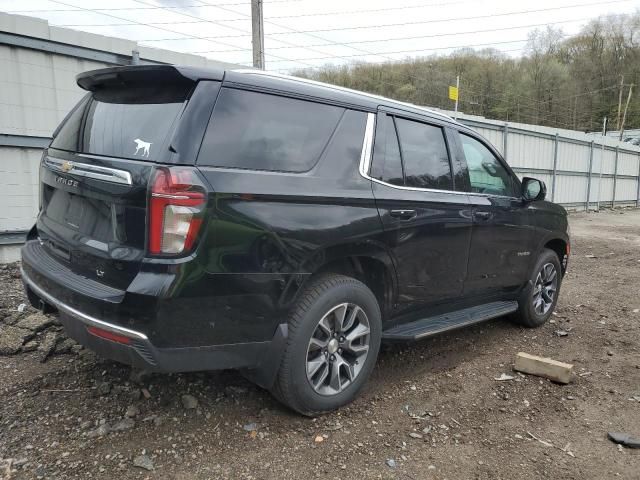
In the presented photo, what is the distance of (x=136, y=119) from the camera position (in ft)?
8.19

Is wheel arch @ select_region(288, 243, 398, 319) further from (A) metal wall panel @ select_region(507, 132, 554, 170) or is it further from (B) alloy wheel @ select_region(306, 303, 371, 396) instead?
(A) metal wall panel @ select_region(507, 132, 554, 170)

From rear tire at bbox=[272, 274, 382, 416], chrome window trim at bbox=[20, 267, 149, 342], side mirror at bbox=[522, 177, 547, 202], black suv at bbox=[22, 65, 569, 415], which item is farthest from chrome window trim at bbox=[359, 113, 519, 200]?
side mirror at bbox=[522, 177, 547, 202]

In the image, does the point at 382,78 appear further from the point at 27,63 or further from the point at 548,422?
the point at 548,422

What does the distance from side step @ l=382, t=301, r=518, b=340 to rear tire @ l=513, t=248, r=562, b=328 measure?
0.29m

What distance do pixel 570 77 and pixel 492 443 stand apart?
5784 cm

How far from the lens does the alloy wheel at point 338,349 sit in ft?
9.07

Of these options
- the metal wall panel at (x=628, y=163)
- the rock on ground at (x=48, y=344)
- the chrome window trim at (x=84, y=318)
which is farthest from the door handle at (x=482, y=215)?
the metal wall panel at (x=628, y=163)

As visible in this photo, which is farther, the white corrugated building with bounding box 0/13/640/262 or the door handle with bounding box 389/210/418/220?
the white corrugated building with bounding box 0/13/640/262

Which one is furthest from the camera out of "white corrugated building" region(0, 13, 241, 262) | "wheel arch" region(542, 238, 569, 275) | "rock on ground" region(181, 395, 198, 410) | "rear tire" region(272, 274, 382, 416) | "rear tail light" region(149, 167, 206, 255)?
"white corrugated building" region(0, 13, 241, 262)

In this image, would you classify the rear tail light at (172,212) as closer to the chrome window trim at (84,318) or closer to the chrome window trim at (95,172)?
the chrome window trim at (95,172)

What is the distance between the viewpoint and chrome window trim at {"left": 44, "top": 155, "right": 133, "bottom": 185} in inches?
90.0

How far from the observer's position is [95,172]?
2439mm

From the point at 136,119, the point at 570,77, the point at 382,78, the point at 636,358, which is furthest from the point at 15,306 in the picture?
the point at 570,77

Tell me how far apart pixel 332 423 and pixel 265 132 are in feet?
5.69
